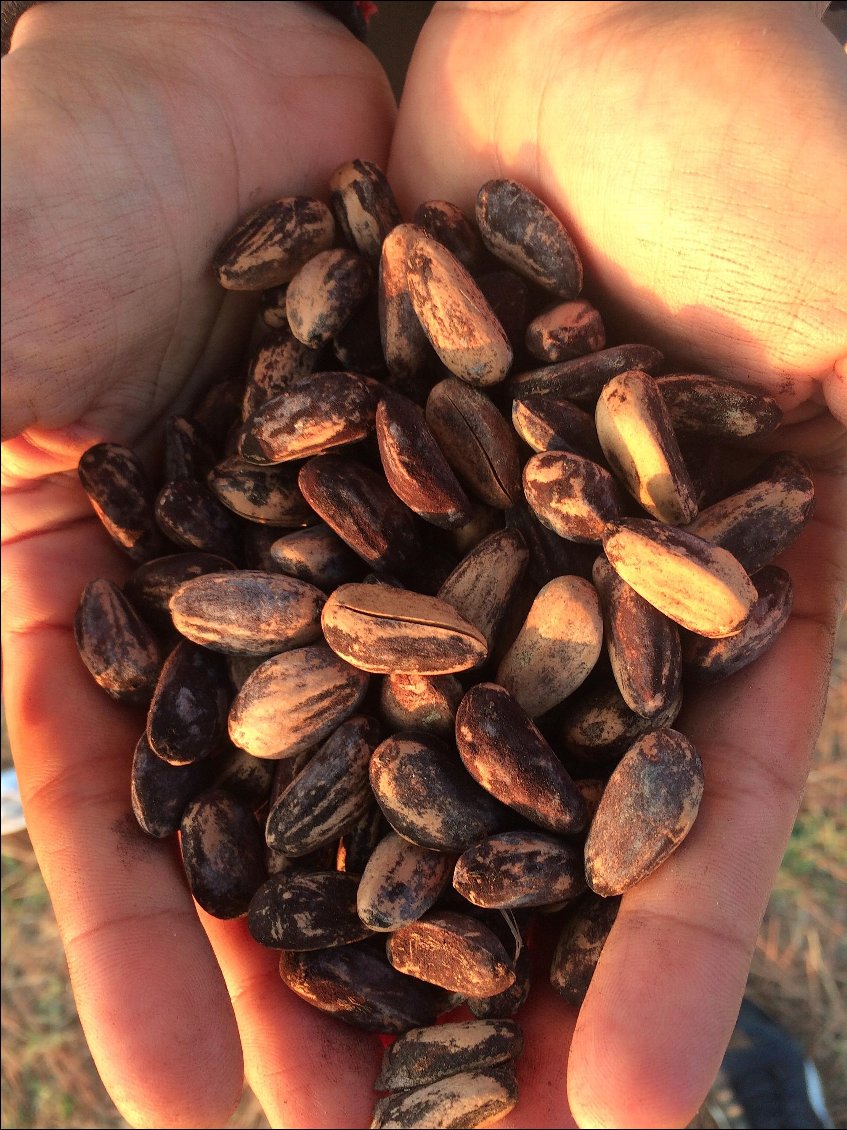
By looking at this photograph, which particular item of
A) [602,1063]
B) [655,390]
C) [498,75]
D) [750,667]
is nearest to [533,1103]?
[602,1063]

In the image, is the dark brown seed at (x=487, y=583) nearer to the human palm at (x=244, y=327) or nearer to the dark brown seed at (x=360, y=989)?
the human palm at (x=244, y=327)

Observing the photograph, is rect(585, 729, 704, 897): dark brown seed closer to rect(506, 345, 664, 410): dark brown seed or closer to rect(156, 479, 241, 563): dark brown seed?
rect(506, 345, 664, 410): dark brown seed

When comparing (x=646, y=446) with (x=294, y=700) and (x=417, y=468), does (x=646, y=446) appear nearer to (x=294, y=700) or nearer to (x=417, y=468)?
(x=417, y=468)

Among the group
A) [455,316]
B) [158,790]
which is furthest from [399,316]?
[158,790]

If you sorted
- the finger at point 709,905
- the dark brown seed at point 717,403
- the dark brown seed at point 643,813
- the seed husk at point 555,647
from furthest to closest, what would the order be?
the dark brown seed at point 717,403, the seed husk at point 555,647, the dark brown seed at point 643,813, the finger at point 709,905

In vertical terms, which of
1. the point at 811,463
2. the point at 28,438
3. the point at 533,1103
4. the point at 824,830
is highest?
the point at 811,463

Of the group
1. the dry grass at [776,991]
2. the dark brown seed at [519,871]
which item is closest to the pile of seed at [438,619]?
the dark brown seed at [519,871]

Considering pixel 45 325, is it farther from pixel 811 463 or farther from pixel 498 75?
pixel 811 463
